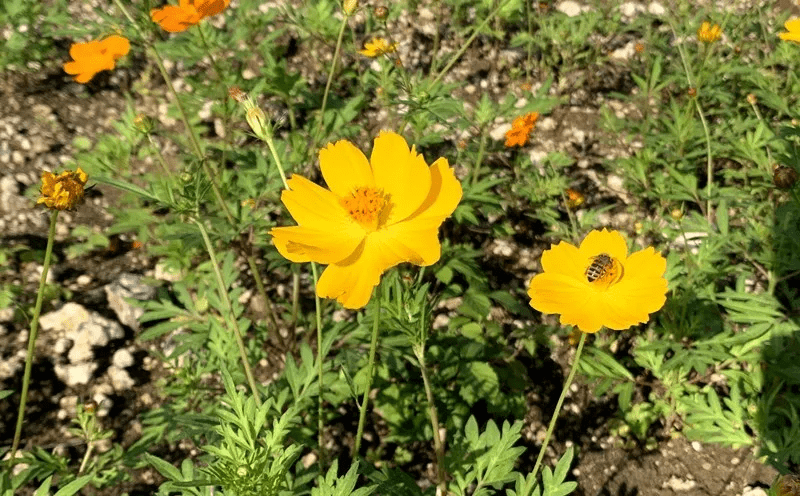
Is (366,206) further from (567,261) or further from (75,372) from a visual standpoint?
(75,372)

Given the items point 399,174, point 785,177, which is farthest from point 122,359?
point 785,177

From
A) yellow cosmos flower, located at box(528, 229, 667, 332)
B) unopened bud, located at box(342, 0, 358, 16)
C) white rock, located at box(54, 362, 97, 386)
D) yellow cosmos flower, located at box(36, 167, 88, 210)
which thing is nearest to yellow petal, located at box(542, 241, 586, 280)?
yellow cosmos flower, located at box(528, 229, 667, 332)

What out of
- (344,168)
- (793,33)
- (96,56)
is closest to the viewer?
(344,168)

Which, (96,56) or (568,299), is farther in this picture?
(96,56)

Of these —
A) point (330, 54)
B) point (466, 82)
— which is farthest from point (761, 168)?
point (330, 54)

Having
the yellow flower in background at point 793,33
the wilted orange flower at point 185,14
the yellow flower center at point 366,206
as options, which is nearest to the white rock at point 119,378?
the wilted orange flower at point 185,14

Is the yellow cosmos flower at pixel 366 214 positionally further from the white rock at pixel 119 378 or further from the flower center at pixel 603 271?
the white rock at pixel 119 378

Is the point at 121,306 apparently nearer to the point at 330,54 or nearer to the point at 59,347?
the point at 59,347
